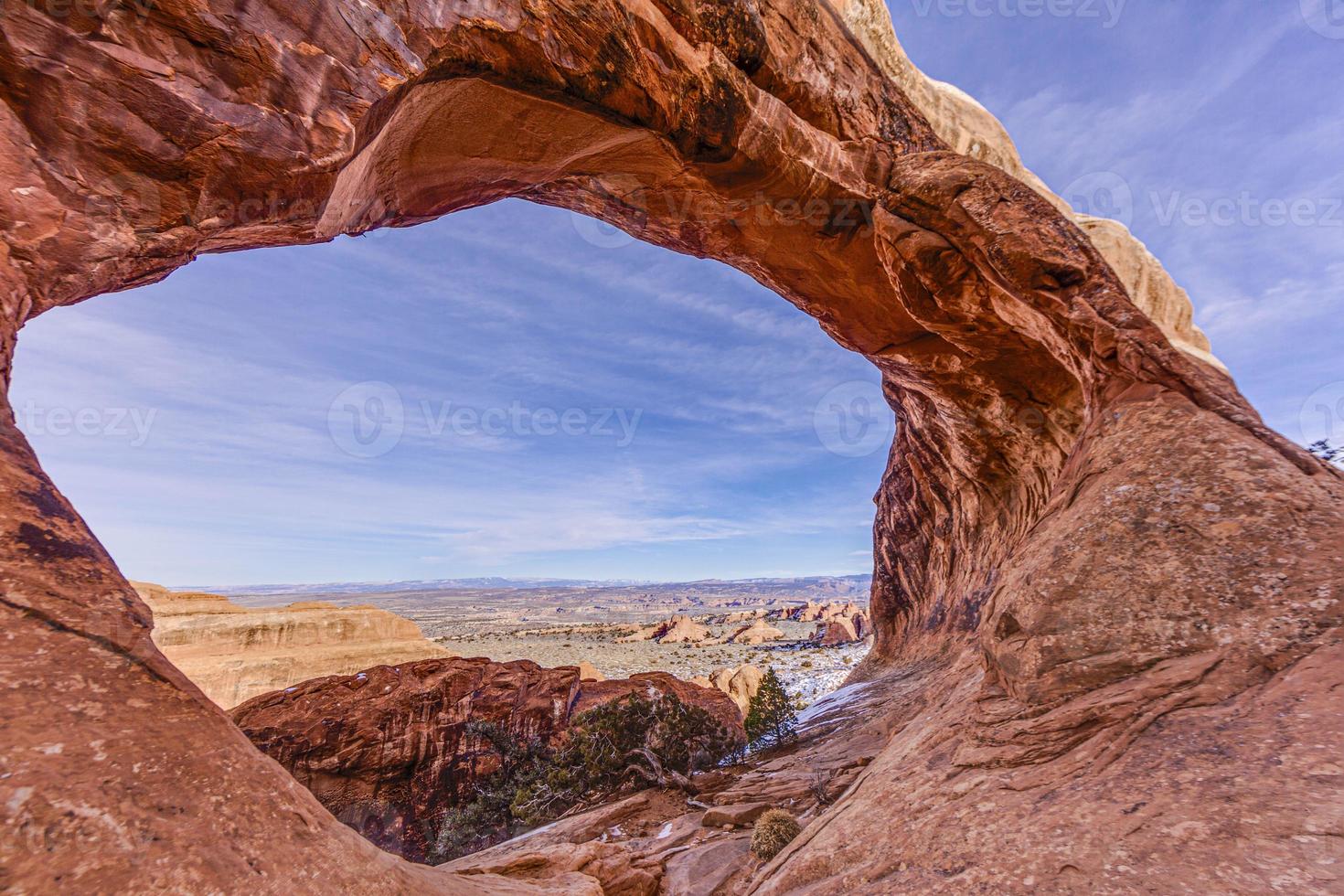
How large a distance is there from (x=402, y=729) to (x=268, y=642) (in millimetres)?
26058

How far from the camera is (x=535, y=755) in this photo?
1823cm

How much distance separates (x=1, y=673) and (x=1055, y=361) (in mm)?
15330

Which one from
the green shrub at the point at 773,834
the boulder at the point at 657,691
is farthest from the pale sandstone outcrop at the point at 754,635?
the green shrub at the point at 773,834

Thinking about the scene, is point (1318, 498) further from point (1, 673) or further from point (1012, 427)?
point (1, 673)

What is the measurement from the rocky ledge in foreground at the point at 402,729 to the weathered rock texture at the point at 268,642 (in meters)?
17.5

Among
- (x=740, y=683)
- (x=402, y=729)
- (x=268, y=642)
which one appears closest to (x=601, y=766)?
(x=402, y=729)

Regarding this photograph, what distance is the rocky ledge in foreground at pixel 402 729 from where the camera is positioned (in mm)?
16609

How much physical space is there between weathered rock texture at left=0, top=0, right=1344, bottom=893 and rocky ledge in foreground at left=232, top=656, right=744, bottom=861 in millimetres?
13489

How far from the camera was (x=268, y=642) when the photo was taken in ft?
115

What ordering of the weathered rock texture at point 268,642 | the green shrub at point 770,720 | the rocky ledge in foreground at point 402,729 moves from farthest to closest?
the weathered rock texture at point 268,642, the rocky ledge in foreground at point 402,729, the green shrub at point 770,720

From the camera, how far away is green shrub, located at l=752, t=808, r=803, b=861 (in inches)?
288

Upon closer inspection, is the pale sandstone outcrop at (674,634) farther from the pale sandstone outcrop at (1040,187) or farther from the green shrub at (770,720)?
the pale sandstone outcrop at (1040,187)

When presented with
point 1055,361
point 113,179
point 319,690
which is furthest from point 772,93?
point 319,690

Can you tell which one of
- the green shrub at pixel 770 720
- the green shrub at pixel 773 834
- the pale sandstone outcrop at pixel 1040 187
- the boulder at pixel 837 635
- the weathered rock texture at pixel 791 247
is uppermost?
the pale sandstone outcrop at pixel 1040 187
